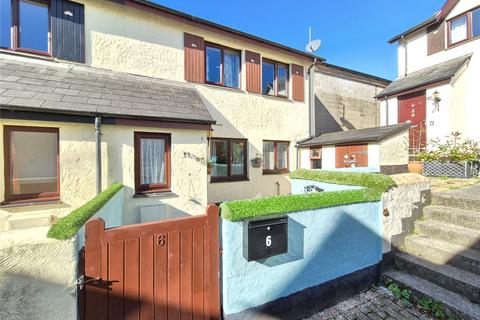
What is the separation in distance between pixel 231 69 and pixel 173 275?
8.32m

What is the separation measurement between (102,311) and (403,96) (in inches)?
584

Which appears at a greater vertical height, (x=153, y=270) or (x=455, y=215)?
(x=455, y=215)

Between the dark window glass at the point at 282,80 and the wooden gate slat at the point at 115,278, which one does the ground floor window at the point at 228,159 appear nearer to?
the dark window glass at the point at 282,80

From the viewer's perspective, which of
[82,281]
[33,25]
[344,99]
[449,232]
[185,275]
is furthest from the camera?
[344,99]

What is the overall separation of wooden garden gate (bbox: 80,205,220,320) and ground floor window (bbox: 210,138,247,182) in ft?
19.1

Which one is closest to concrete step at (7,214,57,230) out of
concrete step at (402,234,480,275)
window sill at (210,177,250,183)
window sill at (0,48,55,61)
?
window sill at (0,48,55,61)

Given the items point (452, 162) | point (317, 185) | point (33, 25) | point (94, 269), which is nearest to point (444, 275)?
point (317, 185)

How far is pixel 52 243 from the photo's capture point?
194 cm

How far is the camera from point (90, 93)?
5.98 meters

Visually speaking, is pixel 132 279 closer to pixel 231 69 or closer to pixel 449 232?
pixel 449 232

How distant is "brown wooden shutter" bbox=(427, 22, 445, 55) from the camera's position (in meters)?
11.5

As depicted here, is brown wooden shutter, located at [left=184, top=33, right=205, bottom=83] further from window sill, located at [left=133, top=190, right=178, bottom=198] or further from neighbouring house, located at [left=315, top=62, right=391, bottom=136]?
neighbouring house, located at [left=315, top=62, right=391, bottom=136]

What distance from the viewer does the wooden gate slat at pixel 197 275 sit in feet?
8.78

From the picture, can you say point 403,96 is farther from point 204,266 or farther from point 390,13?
point 204,266
